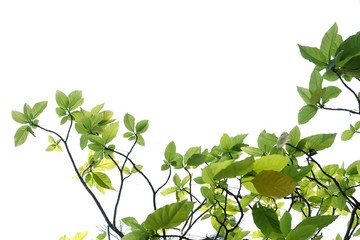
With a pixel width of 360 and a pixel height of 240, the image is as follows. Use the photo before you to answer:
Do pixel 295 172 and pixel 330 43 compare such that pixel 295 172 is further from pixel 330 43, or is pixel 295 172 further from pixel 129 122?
pixel 129 122

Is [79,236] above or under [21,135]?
under

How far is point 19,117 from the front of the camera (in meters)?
0.63

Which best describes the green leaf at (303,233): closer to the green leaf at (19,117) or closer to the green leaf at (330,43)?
the green leaf at (330,43)

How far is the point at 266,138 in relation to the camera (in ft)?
1.75

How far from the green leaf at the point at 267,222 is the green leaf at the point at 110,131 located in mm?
252

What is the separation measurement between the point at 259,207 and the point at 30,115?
41 cm

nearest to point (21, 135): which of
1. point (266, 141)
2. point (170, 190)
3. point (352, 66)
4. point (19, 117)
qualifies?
point (19, 117)

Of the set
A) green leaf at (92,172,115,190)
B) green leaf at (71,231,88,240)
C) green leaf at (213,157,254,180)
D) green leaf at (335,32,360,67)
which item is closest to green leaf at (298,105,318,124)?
green leaf at (335,32,360,67)

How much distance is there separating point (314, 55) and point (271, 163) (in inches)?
6.7

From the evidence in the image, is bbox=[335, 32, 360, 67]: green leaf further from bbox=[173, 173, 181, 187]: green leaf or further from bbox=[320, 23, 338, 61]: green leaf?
bbox=[173, 173, 181, 187]: green leaf

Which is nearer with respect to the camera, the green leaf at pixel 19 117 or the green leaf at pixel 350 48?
the green leaf at pixel 350 48

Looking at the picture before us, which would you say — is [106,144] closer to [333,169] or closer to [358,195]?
[333,169]

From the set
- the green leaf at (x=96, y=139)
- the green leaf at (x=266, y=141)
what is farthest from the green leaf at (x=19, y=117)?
the green leaf at (x=266, y=141)

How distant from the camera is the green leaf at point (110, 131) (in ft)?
1.86
